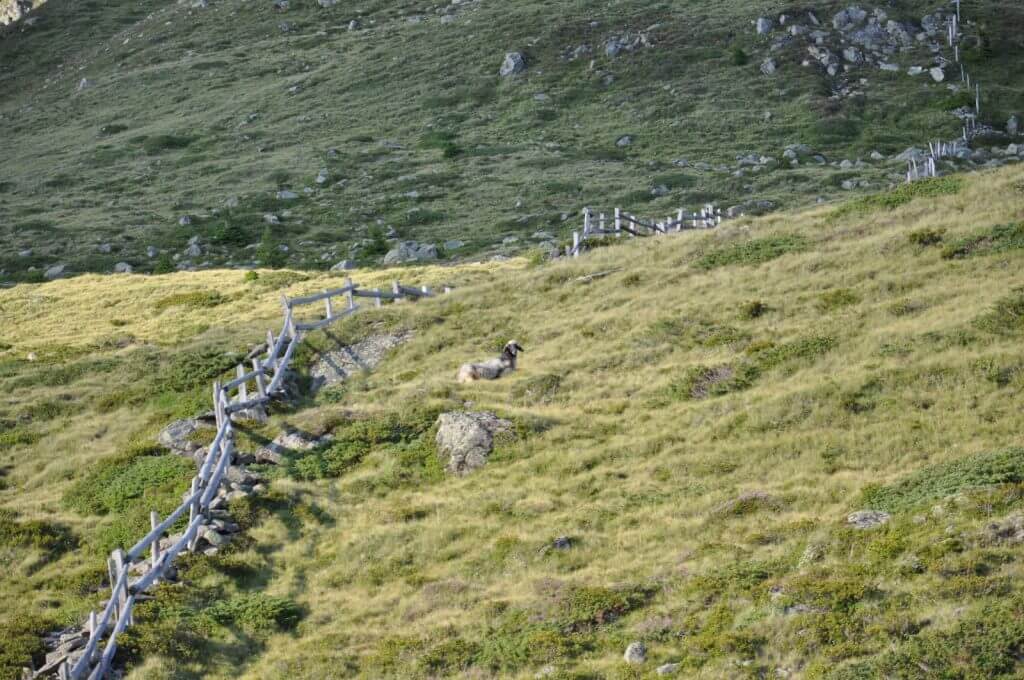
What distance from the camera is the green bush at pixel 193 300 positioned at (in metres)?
42.5

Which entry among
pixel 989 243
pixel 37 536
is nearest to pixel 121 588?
pixel 37 536

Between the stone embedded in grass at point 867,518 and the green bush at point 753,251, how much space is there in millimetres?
16218

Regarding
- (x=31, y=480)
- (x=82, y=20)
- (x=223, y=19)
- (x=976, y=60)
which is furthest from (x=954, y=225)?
(x=82, y=20)

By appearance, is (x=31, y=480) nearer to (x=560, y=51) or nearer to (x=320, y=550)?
(x=320, y=550)

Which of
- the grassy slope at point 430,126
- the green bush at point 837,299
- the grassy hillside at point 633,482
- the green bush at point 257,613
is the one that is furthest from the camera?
the grassy slope at point 430,126

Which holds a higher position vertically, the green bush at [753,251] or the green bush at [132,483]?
the green bush at [132,483]

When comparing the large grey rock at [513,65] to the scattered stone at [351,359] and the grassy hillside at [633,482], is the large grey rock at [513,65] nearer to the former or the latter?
the grassy hillside at [633,482]

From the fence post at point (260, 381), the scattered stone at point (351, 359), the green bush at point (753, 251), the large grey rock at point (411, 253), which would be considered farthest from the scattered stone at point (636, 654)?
the large grey rock at point (411, 253)

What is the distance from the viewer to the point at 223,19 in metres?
115

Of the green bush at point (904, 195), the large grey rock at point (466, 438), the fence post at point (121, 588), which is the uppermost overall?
the fence post at point (121, 588)

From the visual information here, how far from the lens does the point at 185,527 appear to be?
21469mm

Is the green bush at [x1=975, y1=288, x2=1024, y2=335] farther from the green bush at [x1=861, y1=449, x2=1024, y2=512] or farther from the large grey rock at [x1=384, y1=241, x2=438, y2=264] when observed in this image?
the large grey rock at [x1=384, y1=241, x2=438, y2=264]

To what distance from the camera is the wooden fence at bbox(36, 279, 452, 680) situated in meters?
A: 16.8

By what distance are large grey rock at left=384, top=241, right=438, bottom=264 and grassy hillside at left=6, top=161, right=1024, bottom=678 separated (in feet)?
52.8
